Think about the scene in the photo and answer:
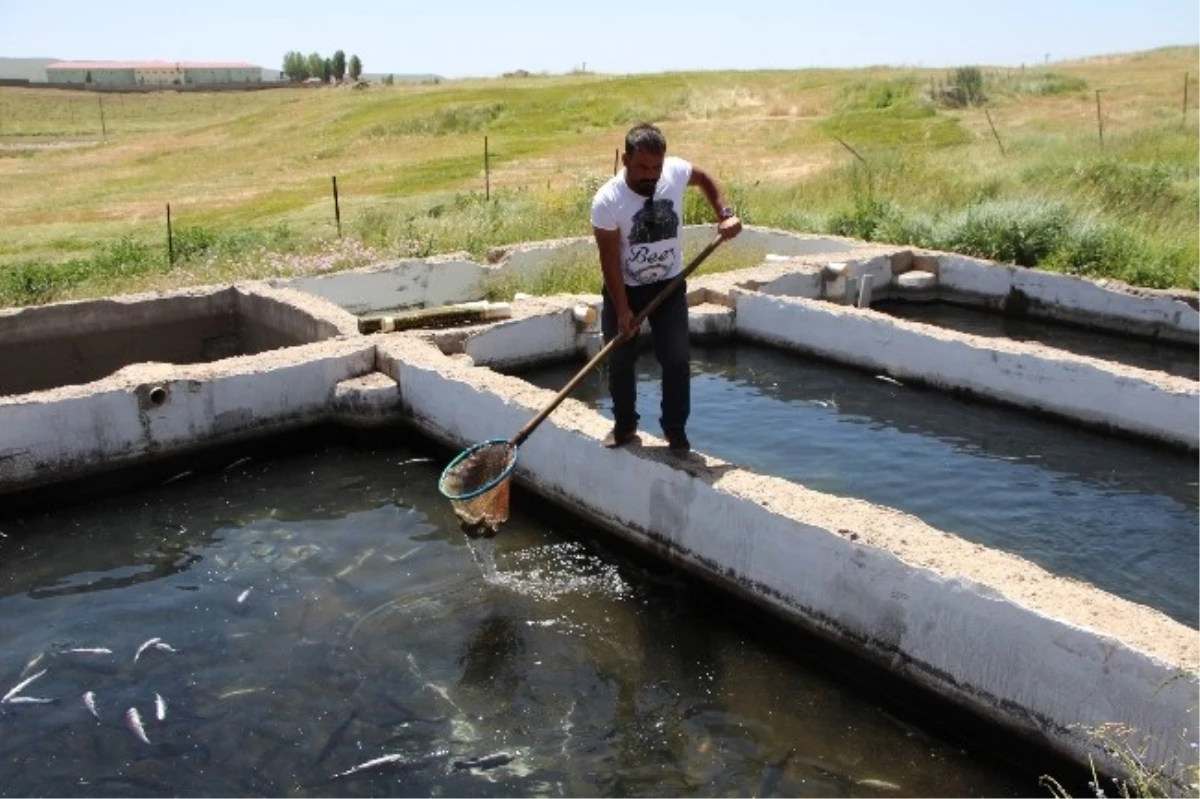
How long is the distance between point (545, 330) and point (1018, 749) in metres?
6.57

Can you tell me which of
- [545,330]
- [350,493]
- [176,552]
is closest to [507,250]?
[545,330]

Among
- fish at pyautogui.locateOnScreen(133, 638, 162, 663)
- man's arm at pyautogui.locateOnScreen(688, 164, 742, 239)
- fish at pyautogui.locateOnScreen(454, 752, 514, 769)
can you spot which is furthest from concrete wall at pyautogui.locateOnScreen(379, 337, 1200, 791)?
fish at pyautogui.locateOnScreen(133, 638, 162, 663)

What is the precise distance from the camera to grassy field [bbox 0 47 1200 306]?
13031mm

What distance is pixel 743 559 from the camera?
585 cm

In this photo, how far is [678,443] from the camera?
6.29m

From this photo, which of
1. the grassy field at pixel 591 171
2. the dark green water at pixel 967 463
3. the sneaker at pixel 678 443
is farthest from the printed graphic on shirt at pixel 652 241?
the grassy field at pixel 591 171

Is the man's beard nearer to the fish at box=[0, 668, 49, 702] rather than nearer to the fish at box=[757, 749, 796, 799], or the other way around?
the fish at box=[757, 749, 796, 799]

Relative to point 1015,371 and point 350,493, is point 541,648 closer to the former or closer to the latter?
point 350,493

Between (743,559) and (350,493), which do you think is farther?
(350,493)

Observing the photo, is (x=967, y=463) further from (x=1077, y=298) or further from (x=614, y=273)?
(x=1077, y=298)

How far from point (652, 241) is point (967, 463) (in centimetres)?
387

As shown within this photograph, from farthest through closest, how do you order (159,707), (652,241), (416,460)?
1. (416,460)
2. (652,241)
3. (159,707)

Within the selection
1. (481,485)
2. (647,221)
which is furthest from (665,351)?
(481,485)

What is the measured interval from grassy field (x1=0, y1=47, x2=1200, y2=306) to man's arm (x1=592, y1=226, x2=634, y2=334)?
21.2 feet
